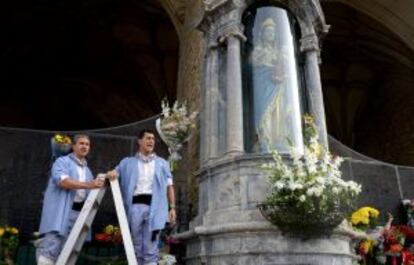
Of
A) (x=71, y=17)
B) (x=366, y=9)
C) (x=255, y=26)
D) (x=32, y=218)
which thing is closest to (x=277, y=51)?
(x=255, y=26)

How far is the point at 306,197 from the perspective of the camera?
4.08 metres

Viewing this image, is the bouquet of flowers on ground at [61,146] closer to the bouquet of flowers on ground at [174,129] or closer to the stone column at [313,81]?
the bouquet of flowers on ground at [174,129]

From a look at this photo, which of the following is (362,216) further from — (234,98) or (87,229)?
(87,229)

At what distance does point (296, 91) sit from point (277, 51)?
0.50m

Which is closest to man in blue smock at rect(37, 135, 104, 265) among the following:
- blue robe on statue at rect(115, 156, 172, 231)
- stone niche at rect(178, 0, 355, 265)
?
blue robe on statue at rect(115, 156, 172, 231)

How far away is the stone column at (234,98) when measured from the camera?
4984 mm

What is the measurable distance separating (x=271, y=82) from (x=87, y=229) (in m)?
2.60

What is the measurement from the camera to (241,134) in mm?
5047

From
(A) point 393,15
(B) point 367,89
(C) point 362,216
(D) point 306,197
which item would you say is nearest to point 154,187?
(D) point 306,197

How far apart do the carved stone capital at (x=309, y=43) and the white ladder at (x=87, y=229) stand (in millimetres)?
3002

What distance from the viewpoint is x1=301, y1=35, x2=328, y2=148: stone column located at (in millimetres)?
5449

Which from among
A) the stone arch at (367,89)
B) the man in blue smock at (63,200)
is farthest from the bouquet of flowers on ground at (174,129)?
the stone arch at (367,89)

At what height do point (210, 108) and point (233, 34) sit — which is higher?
point (233, 34)

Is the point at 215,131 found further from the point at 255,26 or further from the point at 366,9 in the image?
the point at 366,9
